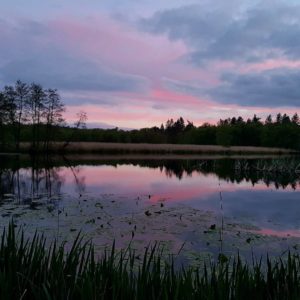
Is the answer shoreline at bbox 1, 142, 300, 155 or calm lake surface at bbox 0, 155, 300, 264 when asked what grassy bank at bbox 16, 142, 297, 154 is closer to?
shoreline at bbox 1, 142, 300, 155

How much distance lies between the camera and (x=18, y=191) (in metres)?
20.2

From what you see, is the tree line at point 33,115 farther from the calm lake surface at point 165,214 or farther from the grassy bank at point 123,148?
the calm lake surface at point 165,214

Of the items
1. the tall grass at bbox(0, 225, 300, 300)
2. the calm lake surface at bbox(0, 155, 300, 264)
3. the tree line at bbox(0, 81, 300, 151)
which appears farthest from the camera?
the tree line at bbox(0, 81, 300, 151)

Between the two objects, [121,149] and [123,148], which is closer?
[123,148]

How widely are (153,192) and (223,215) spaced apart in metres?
7.12

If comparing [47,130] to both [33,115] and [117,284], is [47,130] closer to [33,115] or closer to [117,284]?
[33,115]

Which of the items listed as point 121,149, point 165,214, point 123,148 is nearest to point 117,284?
point 165,214

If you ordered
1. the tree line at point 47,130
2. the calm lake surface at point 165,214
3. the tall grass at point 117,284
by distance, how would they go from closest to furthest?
the tall grass at point 117,284, the calm lake surface at point 165,214, the tree line at point 47,130

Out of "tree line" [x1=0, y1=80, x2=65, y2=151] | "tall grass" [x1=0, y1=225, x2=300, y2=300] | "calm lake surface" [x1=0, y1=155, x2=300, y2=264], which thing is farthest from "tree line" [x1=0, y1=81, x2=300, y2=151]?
"tall grass" [x1=0, y1=225, x2=300, y2=300]

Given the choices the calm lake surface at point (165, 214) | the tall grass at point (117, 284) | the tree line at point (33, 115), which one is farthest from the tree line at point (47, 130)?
the tall grass at point (117, 284)

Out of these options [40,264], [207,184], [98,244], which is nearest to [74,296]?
[40,264]

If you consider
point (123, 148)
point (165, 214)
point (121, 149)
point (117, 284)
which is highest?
point (123, 148)

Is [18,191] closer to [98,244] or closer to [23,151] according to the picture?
[98,244]

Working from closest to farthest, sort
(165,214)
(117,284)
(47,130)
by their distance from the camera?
(117,284)
(165,214)
(47,130)
